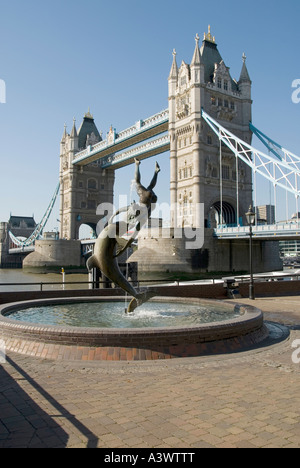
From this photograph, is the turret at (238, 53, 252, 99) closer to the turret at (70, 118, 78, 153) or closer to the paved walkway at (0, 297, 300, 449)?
the turret at (70, 118, 78, 153)

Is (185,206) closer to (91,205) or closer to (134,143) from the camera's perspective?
(134,143)

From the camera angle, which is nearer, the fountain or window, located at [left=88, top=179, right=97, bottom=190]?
the fountain

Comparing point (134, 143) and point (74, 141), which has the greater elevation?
point (74, 141)

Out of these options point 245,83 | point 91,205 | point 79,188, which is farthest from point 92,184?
point 245,83

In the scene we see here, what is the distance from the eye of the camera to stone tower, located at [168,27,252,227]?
50.6 meters

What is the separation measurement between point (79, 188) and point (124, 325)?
78155 mm

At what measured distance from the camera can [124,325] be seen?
8.99 m

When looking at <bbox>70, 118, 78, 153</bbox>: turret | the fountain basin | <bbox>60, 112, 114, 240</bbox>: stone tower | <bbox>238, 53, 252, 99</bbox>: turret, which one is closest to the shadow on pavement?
the fountain basin

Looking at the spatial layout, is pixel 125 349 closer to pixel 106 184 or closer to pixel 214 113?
pixel 214 113

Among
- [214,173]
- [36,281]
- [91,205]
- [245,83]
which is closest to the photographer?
[36,281]

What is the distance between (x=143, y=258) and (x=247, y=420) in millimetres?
38974

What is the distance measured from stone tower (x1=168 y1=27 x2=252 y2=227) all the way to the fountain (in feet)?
126

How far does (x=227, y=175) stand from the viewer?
54344 mm

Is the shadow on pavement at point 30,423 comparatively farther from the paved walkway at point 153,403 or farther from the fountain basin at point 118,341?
the fountain basin at point 118,341
